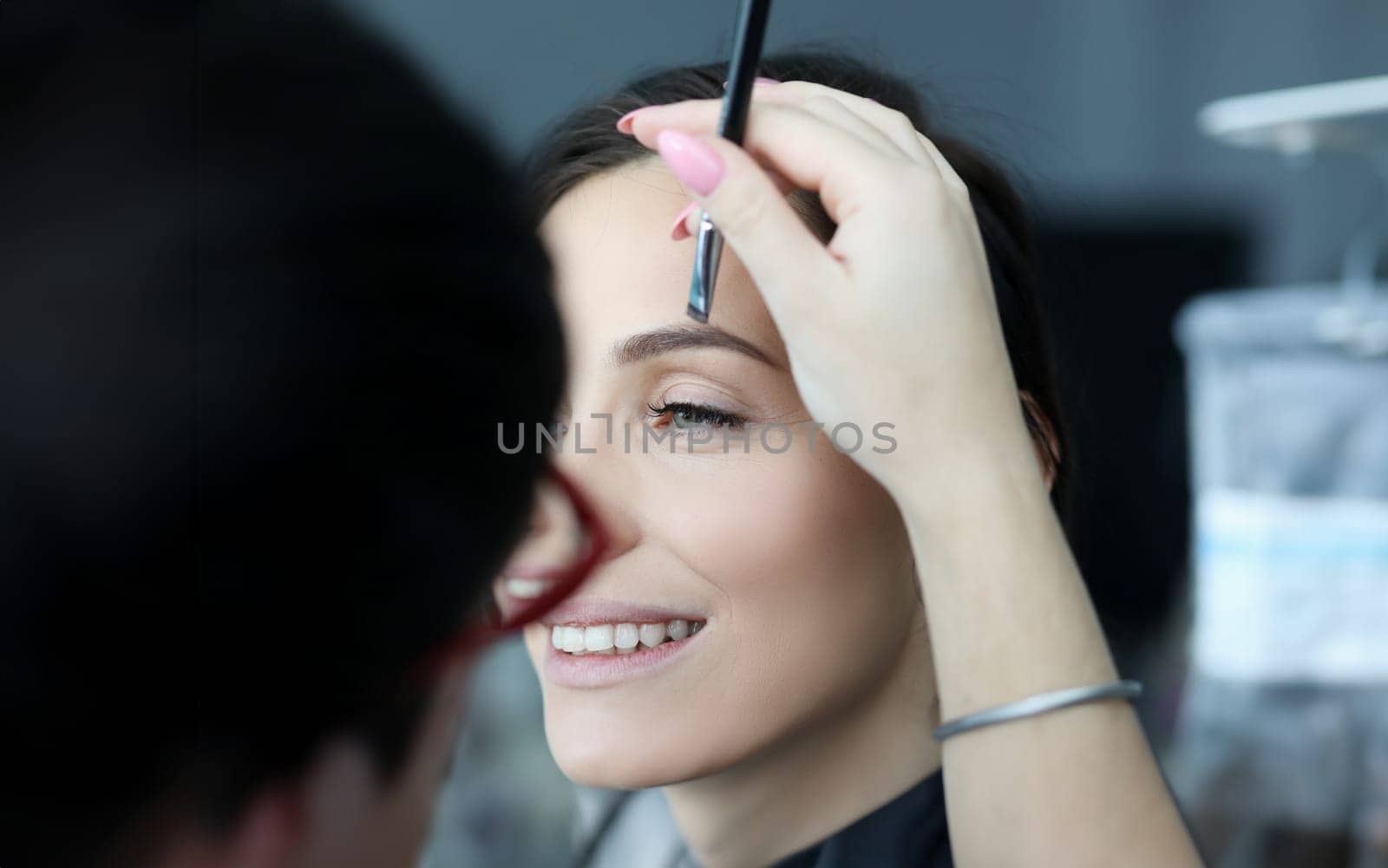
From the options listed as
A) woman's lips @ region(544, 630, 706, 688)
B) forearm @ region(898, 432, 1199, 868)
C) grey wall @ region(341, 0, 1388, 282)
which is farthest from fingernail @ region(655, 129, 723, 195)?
grey wall @ region(341, 0, 1388, 282)

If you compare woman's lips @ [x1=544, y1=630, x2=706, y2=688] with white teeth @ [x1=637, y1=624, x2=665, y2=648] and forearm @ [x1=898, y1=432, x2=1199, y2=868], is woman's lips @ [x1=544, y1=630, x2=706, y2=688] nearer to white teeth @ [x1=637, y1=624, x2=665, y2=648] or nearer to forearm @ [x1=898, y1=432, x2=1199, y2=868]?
white teeth @ [x1=637, y1=624, x2=665, y2=648]

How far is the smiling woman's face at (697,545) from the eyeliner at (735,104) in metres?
0.11

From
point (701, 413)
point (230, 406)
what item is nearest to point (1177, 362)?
point (701, 413)

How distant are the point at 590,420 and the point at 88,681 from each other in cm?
41

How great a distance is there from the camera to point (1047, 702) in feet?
1.60

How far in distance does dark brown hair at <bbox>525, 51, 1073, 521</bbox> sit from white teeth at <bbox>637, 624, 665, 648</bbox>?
0.82 ft

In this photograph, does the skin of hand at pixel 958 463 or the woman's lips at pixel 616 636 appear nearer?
the skin of hand at pixel 958 463

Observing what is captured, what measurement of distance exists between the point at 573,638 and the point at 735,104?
0.30 metres

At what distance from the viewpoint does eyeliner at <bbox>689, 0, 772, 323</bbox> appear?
482 millimetres

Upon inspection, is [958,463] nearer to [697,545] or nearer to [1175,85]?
[697,545]

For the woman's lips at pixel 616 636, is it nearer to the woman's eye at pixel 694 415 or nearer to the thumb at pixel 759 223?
the woman's eye at pixel 694 415

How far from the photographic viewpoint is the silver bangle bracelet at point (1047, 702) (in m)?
0.49

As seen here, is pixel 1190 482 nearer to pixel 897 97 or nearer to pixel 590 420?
pixel 897 97

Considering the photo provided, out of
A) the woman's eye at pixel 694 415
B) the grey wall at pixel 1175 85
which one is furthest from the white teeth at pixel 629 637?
the grey wall at pixel 1175 85
